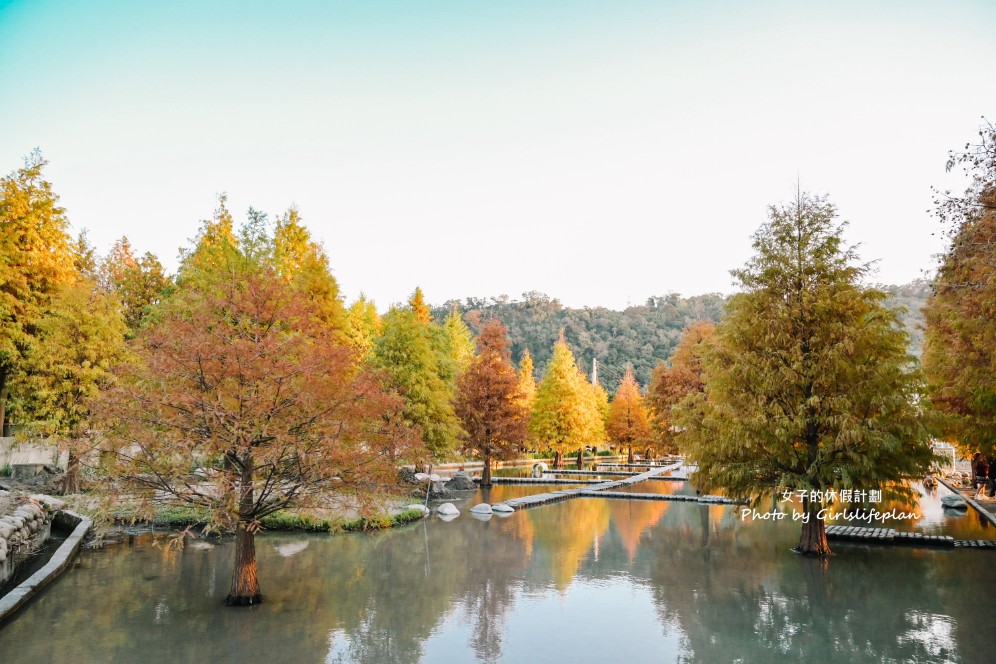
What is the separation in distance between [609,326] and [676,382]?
321ft

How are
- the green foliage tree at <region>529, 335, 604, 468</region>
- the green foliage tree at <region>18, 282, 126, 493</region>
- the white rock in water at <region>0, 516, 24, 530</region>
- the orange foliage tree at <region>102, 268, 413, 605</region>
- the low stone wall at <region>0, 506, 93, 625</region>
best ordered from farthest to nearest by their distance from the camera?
1. the green foliage tree at <region>529, 335, 604, 468</region>
2. the green foliage tree at <region>18, 282, 126, 493</region>
3. the white rock in water at <region>0, 516, 24, 530</region>
4. the low stone wall at <region>0, 506, 93, 625</region>
5. the orange foliage tree at <region>102, 268, 413, 605</region>

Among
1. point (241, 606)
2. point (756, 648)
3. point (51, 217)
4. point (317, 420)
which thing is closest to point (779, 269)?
point (756, 648)

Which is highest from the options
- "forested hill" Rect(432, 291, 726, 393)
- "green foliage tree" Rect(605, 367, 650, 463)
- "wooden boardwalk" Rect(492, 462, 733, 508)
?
"forested hill" Rect(432, 291, 726, 393)

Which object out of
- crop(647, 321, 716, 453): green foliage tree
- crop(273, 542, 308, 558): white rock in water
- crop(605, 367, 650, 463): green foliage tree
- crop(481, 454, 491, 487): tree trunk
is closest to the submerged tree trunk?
crop(273, 542, 308, 558): white rock in water

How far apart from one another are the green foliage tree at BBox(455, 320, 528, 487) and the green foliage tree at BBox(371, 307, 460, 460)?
245 centimetres

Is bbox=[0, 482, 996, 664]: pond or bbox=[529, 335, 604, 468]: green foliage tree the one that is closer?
bbox=[0, 482, 996, 664]: pond

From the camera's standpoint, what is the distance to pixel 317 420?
12250 millimetres

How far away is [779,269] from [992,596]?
8.86 meters

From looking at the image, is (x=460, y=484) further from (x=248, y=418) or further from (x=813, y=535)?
(x=248, y=418)

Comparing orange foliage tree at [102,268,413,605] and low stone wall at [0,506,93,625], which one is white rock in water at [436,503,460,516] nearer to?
low stone wall at [0,506,93,625]

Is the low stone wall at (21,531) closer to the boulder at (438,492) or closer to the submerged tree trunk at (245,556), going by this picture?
the submerged tree trunk at (245,556)

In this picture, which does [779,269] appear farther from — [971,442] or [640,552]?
[640,552]

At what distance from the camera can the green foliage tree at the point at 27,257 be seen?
91.9 feet

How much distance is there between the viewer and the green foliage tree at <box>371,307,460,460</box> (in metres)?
30.8
